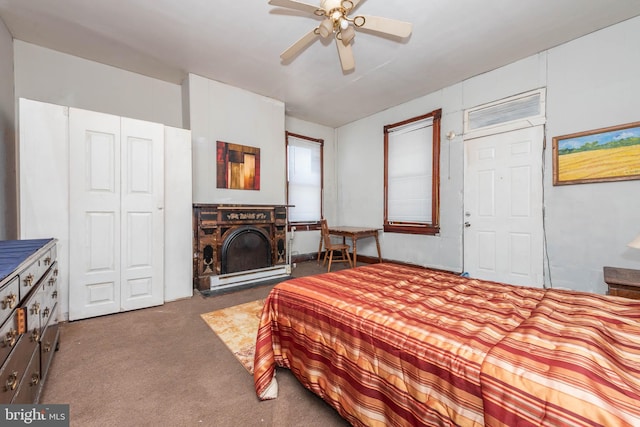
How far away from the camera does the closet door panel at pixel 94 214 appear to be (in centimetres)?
259

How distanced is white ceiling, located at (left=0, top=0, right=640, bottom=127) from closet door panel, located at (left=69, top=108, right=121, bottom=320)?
1.03 m

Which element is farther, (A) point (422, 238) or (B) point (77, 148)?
(A) point (422, 238)

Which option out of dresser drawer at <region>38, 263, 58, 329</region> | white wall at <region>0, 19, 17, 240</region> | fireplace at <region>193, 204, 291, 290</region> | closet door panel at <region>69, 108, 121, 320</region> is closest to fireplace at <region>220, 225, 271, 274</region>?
fireplace at <region>193, 204, 291, 290</region>

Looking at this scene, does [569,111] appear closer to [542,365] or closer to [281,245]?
[542,365]

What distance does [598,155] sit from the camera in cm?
281

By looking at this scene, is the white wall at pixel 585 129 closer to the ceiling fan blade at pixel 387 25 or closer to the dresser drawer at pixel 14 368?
the ceiling fan blade at pixel 387 25

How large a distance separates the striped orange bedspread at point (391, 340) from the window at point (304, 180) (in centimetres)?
372

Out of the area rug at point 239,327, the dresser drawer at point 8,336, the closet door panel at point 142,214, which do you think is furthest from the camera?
the closet door panel at point 142,214

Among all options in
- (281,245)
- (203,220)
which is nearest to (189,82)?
(203,220)

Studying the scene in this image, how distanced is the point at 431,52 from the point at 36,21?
4383mm

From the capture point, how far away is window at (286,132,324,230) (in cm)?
536

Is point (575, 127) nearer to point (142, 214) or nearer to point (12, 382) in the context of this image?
point (12, 382)

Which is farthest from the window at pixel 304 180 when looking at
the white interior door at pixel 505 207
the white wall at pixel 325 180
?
the white interior door at pixel 505 207

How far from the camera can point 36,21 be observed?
269 cm
